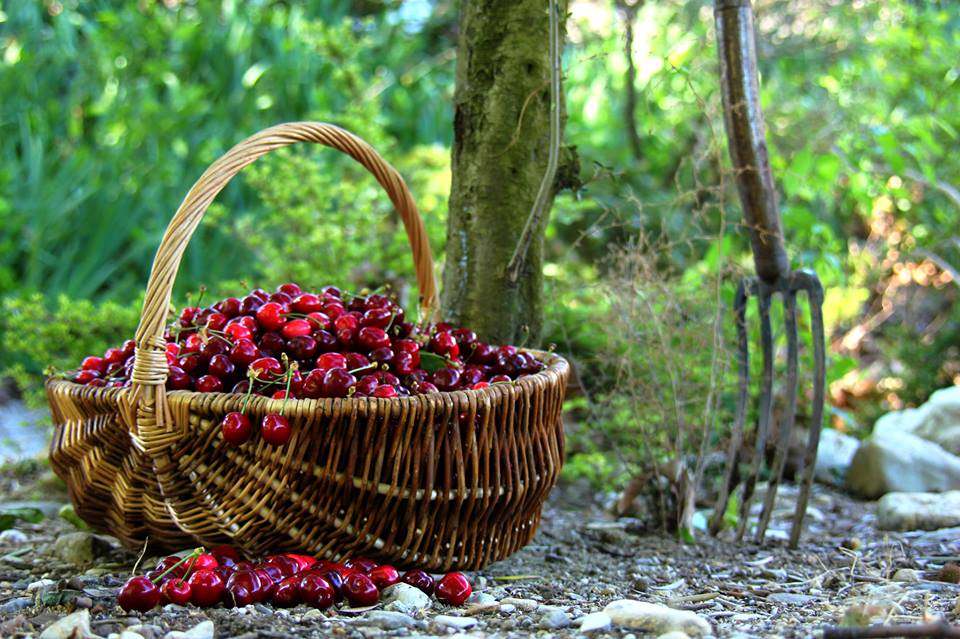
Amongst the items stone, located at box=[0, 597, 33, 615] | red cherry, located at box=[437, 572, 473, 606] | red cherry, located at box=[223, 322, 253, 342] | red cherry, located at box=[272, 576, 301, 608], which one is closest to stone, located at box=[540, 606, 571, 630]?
red cherry, located at box=[437, 572, 473, 606]

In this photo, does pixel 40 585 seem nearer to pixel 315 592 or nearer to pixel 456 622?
pixel 315 592

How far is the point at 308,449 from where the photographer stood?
5.00ft

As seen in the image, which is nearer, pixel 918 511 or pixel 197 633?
pixel 197 633

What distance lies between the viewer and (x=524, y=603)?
1.53 meters

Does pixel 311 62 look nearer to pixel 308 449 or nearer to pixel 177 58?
pixel 177 58

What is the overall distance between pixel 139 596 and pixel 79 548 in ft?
1.79

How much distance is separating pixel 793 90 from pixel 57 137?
4180mm

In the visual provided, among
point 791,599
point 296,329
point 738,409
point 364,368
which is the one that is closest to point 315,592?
point 364,368

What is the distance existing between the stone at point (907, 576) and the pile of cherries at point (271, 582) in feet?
2.76

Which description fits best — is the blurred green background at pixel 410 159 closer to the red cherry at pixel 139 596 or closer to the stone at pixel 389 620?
the stone at pixel 389 620

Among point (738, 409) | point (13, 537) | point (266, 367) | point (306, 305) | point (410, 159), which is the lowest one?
point (13, 537)

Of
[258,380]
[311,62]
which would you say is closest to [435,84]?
[311,62]

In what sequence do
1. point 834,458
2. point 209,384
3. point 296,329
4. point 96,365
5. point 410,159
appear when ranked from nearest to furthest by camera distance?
1. point 209,384
2. point 296,329
3. point 96,365
4. point 834,458
5. point 410,159

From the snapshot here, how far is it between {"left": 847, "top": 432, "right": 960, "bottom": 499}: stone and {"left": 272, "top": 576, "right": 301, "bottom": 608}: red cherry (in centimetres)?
215
